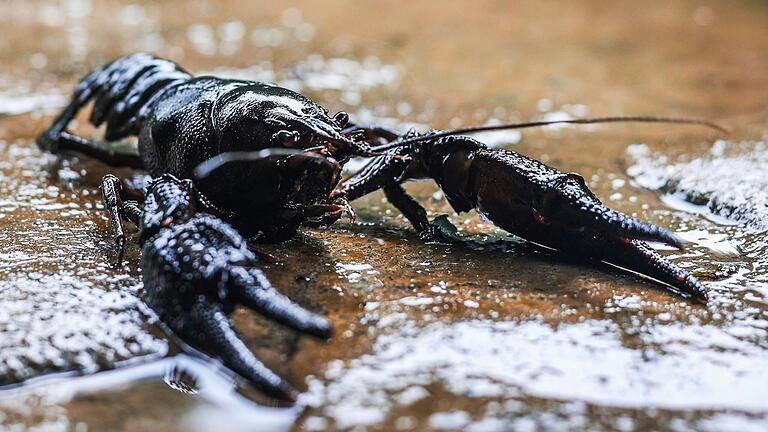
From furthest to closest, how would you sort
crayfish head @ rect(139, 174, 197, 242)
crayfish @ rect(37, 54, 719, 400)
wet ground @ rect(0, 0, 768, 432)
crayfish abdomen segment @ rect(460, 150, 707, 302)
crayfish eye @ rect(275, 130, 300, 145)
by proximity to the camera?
crayfish eye @ rect(275, 130, 300, 145) < crayfish abdomen segment @ rect(460, 150, 707, 302) < crayfish head @ rect(139, 174, 197, 242) < crayfish @ rect(37, 54, 719, 400) < wet ground @ rect(0, 0, 768, 432)

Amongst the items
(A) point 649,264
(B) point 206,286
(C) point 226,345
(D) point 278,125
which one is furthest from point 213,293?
(A) point 649,264

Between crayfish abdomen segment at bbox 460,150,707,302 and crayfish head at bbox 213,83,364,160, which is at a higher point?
crayfish head at bbox 213,83,364,160

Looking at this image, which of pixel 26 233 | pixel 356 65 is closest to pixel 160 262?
pixel 26 233

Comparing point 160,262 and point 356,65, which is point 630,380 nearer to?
point 160,262

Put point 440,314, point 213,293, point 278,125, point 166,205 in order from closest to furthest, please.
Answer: point 213,293 < point 440,314 < point 166,205 < point 278,125

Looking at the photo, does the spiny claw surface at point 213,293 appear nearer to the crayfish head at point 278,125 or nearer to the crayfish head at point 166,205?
the crayfish head at point 166,205

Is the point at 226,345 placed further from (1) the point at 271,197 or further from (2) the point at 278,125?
(2) the point at 278,125

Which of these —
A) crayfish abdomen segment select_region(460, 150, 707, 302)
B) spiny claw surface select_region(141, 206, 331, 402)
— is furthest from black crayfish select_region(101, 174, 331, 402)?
crayfish abdomen segment select_region(460, 150, 707, 302)

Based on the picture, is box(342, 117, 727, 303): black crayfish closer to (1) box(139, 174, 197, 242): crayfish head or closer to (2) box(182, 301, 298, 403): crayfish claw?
(1) box(139, 174, 197, 242): crayfish head

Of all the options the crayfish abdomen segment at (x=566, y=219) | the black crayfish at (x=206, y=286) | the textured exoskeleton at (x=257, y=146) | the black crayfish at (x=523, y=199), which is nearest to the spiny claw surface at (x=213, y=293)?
the black crayfish at (x=206, y=286)
